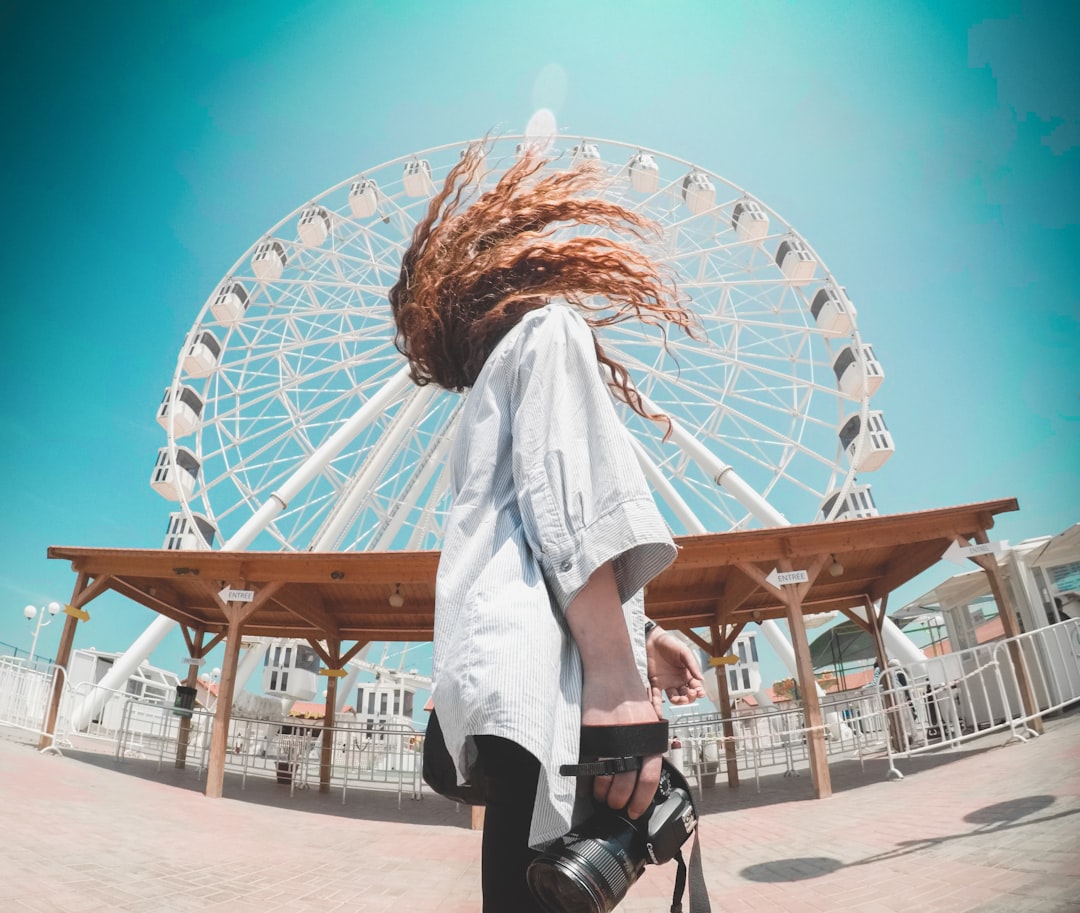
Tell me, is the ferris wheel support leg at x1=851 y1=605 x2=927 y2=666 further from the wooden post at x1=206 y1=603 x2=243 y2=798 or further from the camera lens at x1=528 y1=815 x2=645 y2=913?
the camera lens at x1=528 y1=815 x2=645 y2=913

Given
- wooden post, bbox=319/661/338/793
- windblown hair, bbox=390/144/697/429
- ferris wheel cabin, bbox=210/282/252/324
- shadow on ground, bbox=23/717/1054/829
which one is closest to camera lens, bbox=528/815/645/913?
windblown hair, bbox=390/144/697/429

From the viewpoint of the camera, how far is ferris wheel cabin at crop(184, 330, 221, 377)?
45.3ft

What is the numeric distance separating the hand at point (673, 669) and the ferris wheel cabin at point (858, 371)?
46.4ft

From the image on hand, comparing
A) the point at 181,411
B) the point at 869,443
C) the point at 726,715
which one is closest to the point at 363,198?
the point at 181,411

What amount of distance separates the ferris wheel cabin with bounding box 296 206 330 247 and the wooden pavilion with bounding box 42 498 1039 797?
8784 mm

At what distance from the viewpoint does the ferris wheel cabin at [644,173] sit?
50.0 feet

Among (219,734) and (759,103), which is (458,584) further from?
Result: (219,734)

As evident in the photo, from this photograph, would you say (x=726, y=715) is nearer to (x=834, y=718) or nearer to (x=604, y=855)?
(x=834, y=718)

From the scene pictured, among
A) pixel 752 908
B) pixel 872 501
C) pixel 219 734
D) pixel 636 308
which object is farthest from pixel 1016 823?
pixel 872 501

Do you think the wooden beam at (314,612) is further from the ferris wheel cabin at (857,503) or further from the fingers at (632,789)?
the ferris wheel cabin at (857,503)

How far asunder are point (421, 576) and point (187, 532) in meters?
6.79

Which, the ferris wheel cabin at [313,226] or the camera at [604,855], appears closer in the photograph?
the camera at [604,855]

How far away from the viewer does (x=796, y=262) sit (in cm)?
1477

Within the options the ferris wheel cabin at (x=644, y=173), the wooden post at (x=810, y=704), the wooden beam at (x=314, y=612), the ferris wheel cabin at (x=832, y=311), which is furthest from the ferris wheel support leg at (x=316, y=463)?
the ferris wheel cabin at (x=832, y=311)
